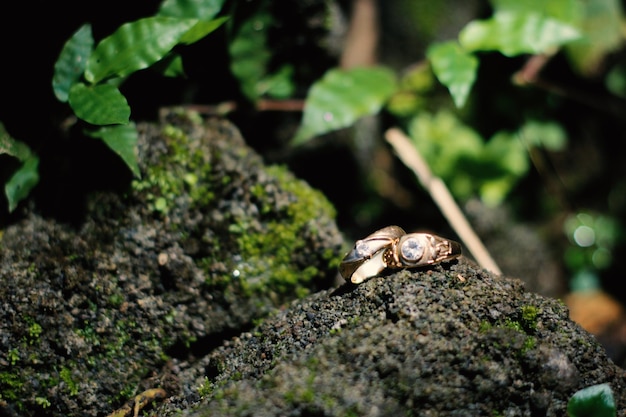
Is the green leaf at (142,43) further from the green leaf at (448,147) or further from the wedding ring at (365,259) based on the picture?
the green leaf at (448,147)

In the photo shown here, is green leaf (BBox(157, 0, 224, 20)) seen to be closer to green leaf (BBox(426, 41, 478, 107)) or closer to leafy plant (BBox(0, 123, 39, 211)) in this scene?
leafy plant (BBox(0, 123, 39, 211))

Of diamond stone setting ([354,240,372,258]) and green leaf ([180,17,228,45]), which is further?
green leaf ([180,17,228,45])

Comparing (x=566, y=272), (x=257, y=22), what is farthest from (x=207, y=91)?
(x=566, y=272)

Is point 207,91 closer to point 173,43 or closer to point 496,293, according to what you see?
point 173,43

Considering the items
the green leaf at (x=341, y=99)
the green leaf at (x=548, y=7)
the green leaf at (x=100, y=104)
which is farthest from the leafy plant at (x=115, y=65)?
the green leaf at (x=548, y=7)

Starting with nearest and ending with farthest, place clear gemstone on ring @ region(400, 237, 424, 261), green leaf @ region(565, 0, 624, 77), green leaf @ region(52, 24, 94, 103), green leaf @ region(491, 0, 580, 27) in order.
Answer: clear gemstone on ring @ region(400, 237, 424, 261) < green leaf @ region(52, 24, 94, 103) < green leaf @ region(491, 0, 580, 27) < green leaf @ region(565, 0, 624, 77)

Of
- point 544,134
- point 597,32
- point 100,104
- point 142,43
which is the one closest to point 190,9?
point 142,43

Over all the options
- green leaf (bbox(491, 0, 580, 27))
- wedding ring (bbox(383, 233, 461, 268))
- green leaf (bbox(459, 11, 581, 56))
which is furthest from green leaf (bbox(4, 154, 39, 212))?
green leaf (bbox(491, 0, 580, 27))
